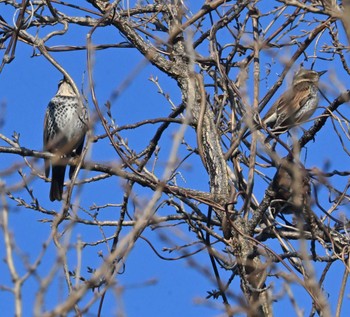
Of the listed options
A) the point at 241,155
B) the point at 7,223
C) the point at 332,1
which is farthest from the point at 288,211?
the point at 7,223

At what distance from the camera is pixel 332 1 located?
3973 mm

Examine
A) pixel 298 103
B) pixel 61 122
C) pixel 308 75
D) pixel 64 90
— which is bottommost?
pixel 298 103

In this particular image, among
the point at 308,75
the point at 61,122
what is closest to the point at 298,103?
the point at 308,75

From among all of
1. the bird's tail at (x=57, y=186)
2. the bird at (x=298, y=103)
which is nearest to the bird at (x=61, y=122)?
the bird's tail at (x=57, y=186)

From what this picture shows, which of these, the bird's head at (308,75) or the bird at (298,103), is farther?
the bird's head at (308,75)

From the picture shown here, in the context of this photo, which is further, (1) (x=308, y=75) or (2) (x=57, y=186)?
(2) (x=57, y=186)

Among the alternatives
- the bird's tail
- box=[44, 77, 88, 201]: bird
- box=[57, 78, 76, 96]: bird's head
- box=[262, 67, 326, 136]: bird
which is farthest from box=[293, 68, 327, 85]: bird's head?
the bird's tail

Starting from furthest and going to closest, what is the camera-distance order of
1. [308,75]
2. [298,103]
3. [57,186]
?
[57,186], [308,75], [298,103]

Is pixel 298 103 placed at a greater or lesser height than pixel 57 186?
lesser

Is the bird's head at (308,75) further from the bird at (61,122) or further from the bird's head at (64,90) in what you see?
the bird's head at (64,90)

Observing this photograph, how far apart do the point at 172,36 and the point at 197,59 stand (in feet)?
0.72

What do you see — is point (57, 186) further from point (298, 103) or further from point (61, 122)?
point (298, 103)

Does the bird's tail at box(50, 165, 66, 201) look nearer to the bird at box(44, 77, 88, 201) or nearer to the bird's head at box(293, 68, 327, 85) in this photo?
the bird at box(44, 77, 88, 201)

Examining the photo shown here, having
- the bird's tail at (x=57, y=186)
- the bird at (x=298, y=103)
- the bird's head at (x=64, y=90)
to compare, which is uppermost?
the bird's head at (x=64, y=90)
